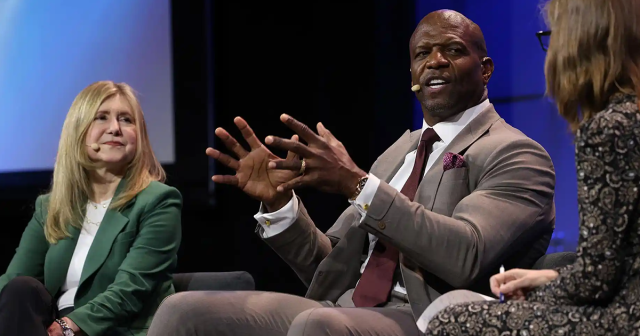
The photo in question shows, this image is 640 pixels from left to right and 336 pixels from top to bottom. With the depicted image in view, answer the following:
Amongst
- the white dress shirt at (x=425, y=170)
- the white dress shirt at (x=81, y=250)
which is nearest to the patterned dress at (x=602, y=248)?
the white dress shirt at (x=425, y=170)

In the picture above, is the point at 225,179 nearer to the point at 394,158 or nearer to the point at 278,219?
the point at 278,219

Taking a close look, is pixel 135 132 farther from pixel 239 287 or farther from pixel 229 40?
pixel 229 40

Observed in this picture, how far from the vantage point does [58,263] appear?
2.97 metres

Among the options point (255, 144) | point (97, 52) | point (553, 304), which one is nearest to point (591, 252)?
point (553, 304)

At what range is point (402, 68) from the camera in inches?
160

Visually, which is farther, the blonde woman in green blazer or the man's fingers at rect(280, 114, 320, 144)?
the blonde woman in green blazer

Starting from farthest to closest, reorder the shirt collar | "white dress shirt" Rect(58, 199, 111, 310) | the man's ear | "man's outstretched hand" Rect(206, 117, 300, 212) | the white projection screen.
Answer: the white projection screen < "white dress shirt" Rect(58, 199, 111, 310) < the man's ear < the shirt collar < "man's outstretched hand" Rect(206, 117, 300, 212)

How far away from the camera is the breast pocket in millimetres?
2248

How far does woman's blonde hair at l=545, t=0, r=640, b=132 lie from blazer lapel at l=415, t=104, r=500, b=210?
69 cm

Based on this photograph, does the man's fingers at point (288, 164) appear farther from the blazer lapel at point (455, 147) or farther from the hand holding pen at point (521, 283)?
the hand holding pen at point (521, 283)

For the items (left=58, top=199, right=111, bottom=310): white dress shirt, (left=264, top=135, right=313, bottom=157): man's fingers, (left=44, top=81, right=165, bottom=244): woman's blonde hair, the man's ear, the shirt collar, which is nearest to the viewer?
(left=264, top=135, right=313, bottom=157): man's fingers

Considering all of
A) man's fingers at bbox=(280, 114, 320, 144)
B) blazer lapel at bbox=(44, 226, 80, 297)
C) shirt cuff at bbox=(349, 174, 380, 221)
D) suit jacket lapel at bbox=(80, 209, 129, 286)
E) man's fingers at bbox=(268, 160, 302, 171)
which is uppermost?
man's fingers at bbox=(280, 114, 320, 144)

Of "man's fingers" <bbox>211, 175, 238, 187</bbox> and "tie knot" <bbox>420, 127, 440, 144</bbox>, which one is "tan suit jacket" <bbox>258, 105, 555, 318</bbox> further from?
"man's fingers" <bbox>211, 175, 238, 187</bbox>

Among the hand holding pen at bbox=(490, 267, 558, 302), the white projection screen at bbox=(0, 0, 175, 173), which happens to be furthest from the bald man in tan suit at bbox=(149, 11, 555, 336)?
the white projection screen at bbox=(0, 0, 175, 173)
